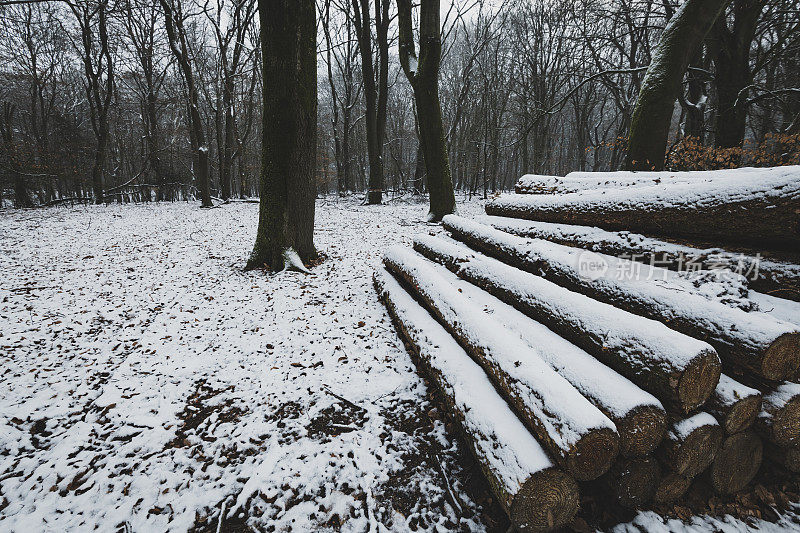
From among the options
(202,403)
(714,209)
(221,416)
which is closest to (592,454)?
(714,209)

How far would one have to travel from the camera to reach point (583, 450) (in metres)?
1.53

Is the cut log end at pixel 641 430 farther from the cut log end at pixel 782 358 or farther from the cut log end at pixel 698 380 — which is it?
the cut log end at pixel 782 358

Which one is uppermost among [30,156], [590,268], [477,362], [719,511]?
[30,156]

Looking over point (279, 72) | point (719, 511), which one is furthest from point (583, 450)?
point (279, 72)

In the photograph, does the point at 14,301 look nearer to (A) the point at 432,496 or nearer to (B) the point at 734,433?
(A) the point at 432,496

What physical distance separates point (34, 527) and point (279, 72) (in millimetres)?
5624

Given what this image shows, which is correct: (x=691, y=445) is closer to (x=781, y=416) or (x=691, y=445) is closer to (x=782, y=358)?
(x=781, y=416)

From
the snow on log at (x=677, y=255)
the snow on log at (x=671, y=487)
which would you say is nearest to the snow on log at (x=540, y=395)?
the snow on log at (x=671, y=487)

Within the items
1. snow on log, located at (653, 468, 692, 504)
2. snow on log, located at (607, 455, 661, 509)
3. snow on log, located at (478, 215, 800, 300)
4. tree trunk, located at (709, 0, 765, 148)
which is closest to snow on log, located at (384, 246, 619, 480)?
snow on log, located at (607, 455, 661, 509)

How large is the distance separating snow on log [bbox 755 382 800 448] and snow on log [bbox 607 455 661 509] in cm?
66

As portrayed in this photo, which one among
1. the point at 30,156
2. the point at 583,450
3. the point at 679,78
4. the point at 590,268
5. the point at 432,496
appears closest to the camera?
the point at 583,450

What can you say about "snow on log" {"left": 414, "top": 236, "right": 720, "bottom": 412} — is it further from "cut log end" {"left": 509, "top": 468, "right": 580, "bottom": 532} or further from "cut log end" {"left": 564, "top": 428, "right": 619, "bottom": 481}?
"cut log end" {"left": 509, "top": 468, "right": 580, "bottom": 532}

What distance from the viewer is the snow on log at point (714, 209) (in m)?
2.22

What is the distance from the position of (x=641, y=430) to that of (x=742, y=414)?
631 millimetres
